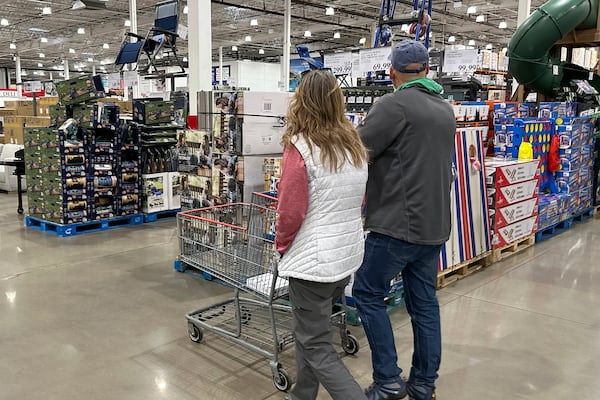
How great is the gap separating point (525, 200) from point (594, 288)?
1.29m

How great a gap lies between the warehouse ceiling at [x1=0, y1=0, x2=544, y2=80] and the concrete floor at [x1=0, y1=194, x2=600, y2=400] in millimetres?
12485

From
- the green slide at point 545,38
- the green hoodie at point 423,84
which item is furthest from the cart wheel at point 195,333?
the green slide at point 545,38

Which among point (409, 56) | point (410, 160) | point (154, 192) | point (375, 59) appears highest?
point (375, 59)

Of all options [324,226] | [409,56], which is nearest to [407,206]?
[324,226]

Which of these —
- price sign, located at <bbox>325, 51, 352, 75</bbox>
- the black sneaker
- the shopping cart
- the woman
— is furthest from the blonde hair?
price sign, located at <bbox>325, 51, 352, 75</bbox>

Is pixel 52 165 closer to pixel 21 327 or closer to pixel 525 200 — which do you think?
pixel 21 327

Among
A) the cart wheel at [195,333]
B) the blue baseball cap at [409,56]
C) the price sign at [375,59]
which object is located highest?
the price sign at [375,59]

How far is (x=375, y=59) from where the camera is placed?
6117 millimetres

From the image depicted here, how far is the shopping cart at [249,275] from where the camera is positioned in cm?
315

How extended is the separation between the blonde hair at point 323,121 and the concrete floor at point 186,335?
1.52 meters

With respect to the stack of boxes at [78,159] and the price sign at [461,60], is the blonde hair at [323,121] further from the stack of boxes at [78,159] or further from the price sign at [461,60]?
the price sign at [461,60]

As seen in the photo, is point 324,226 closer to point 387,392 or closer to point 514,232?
point 387,392

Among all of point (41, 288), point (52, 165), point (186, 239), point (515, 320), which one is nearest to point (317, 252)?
point (186, 239)

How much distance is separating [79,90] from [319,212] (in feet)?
18.1
